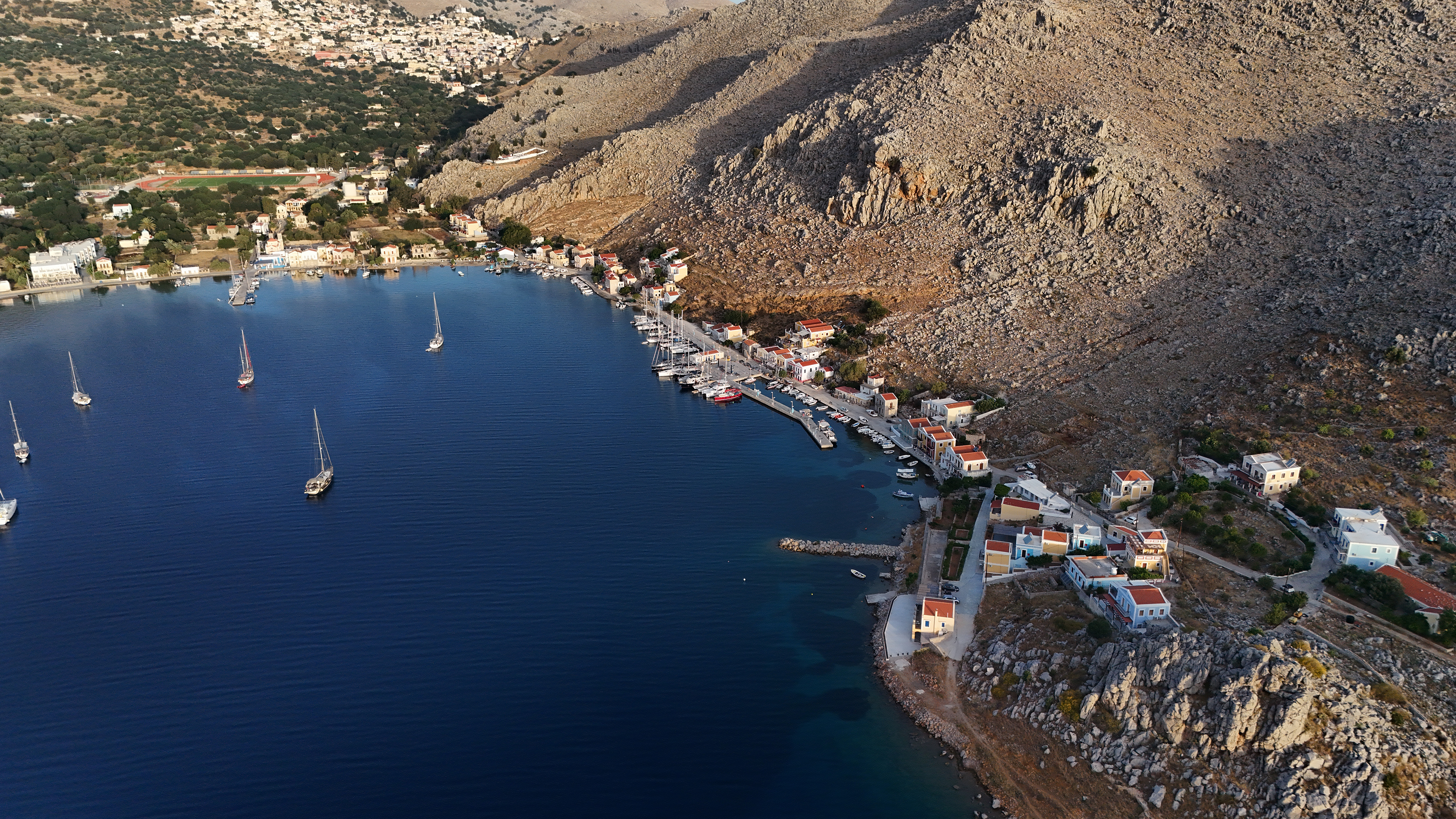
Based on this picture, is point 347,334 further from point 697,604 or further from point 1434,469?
point 1434,469

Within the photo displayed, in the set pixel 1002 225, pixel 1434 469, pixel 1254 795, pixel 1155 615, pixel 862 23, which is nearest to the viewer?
pixel 1254 795

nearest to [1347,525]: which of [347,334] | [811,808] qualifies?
[811,808]

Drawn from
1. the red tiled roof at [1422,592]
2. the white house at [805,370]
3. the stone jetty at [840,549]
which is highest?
the white house at [805,370]

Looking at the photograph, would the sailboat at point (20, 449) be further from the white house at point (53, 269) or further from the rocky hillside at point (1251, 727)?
the rocky hillside at point (1251, 727)

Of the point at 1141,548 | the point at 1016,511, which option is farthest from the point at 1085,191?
the point at 1141,548

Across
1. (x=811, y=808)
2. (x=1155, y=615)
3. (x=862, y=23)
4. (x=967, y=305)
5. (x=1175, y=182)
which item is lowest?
(x=811, y=808)

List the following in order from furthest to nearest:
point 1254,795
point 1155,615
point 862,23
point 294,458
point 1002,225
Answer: point 862,23 < point 1002,225 < point 294,458 < point 1155,615 < point 1254,795

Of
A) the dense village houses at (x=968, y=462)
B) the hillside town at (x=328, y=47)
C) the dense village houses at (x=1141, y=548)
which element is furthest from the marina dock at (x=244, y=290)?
the hillside town at (x=328, y=47)
